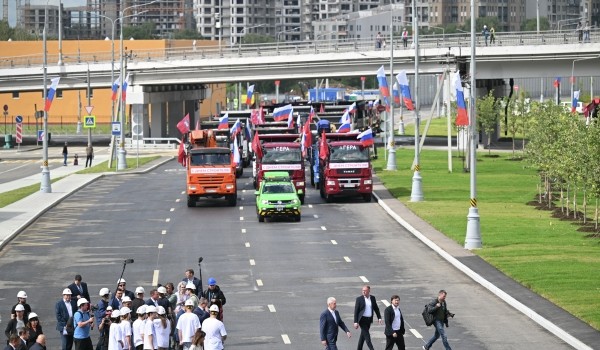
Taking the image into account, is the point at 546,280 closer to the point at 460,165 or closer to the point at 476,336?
the point at 476,336

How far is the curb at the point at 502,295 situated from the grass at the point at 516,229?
0.91 metres

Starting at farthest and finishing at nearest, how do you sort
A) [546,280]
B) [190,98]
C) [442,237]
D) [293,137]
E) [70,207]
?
[190,98] → [293,137] → [70,207] → [442,237] → [546,280]

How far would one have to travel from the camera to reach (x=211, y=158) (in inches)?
2445

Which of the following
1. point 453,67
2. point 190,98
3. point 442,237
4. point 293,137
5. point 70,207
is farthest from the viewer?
point 190,98

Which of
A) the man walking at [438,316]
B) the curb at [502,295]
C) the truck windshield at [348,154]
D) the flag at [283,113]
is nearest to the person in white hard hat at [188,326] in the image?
the man walking at [438,316]

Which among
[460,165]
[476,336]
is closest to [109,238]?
[476,336]

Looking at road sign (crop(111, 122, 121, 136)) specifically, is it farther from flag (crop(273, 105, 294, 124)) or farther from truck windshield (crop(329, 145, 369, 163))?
truck windshield (crop(329, 145, 369, 163))

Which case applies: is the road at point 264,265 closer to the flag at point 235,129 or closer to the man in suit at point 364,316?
the man in suit at point 364,316

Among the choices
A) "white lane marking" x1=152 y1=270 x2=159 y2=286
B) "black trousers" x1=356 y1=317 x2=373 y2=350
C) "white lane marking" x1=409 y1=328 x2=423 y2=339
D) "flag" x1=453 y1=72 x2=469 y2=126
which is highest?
"flag" x1=453 y1=72 x2=469 y2=126

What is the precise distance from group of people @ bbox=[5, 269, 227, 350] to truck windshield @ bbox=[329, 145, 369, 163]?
34.2 meters

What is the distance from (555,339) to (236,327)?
716cm

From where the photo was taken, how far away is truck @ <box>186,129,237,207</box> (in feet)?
201

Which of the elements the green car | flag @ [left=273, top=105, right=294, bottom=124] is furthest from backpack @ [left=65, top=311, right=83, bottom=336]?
flag @ [left=273, top=105, right=294, bottom=124]

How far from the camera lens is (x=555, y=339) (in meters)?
30.0
